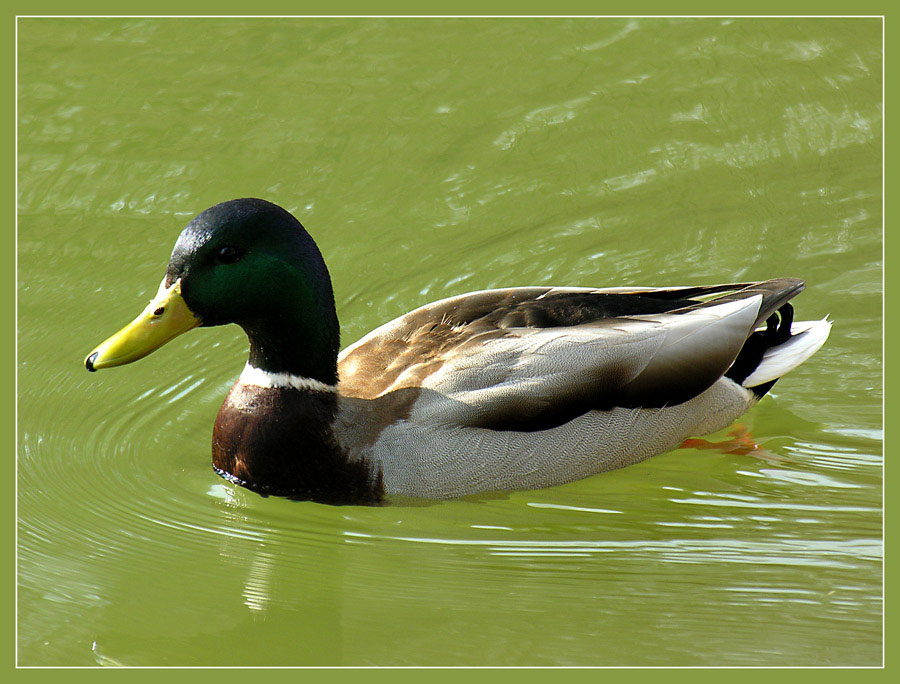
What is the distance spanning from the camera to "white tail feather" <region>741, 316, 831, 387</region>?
22.8 feet

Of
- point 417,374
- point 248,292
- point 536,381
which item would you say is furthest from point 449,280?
point 248,292

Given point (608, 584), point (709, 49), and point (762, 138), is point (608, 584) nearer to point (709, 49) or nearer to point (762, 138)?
point (762, 138)

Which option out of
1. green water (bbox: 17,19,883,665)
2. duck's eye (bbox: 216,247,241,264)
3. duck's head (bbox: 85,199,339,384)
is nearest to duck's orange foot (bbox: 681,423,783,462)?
green water (bbox: 17,19,883,665)

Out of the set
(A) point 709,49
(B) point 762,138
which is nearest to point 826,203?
(B) point 762,138

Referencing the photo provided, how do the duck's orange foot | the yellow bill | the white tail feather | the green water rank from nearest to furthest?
the green water, the yellow bill, the duck's orange foot, the white tail feather

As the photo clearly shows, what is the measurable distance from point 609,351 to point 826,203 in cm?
326

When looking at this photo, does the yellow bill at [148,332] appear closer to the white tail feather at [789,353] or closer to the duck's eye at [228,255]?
the duck's eye at [228,255]

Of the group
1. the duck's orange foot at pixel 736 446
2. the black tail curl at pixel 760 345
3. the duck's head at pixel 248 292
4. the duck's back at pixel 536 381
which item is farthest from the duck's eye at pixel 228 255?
the black tail curl at pixel 760 345

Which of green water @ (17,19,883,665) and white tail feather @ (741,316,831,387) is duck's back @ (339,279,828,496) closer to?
green water @ (17,19,883,665)

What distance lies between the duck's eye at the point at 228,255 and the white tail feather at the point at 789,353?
294 centimetres

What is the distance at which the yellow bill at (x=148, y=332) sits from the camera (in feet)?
18.7

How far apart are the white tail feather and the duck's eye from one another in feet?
9.63

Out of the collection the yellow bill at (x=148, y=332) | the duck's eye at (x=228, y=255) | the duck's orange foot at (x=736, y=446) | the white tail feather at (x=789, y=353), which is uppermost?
the duck's eye at (x=228, y=255)

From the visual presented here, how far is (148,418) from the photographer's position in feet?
22.8
